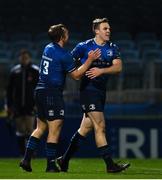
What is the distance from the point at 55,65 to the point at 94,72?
519mm

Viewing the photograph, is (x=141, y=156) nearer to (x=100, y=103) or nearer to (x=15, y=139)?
(x=15, y=139)

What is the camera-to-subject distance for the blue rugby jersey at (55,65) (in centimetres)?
909

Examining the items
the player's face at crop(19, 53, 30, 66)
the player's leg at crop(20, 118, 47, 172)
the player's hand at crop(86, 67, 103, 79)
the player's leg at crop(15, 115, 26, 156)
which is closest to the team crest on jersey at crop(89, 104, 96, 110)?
the player's hand at crop(86, 67, 103, 79)

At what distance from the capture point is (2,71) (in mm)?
16156

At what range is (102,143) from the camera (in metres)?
9.26

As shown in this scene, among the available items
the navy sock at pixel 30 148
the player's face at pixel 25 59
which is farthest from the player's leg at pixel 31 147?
the player's face at pixel 25 59

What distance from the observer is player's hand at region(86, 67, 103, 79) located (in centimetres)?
931

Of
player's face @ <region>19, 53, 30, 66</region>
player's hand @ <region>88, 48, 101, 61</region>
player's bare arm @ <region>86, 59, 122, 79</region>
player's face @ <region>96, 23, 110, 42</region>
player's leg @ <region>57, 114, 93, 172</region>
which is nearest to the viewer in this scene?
player's hand @ <region>88, 48, 101, 61</region>

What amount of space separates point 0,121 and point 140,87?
3121 mm

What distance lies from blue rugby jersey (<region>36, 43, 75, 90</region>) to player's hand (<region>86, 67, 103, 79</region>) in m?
0.34

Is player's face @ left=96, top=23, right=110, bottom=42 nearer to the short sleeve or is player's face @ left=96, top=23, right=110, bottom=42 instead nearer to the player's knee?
the short sleeve

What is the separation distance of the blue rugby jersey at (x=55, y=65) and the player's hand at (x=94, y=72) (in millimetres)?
345

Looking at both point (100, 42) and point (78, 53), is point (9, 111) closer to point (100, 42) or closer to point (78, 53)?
point (78, 53)

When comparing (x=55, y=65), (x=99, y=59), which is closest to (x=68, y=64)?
(x=55, y=65)
